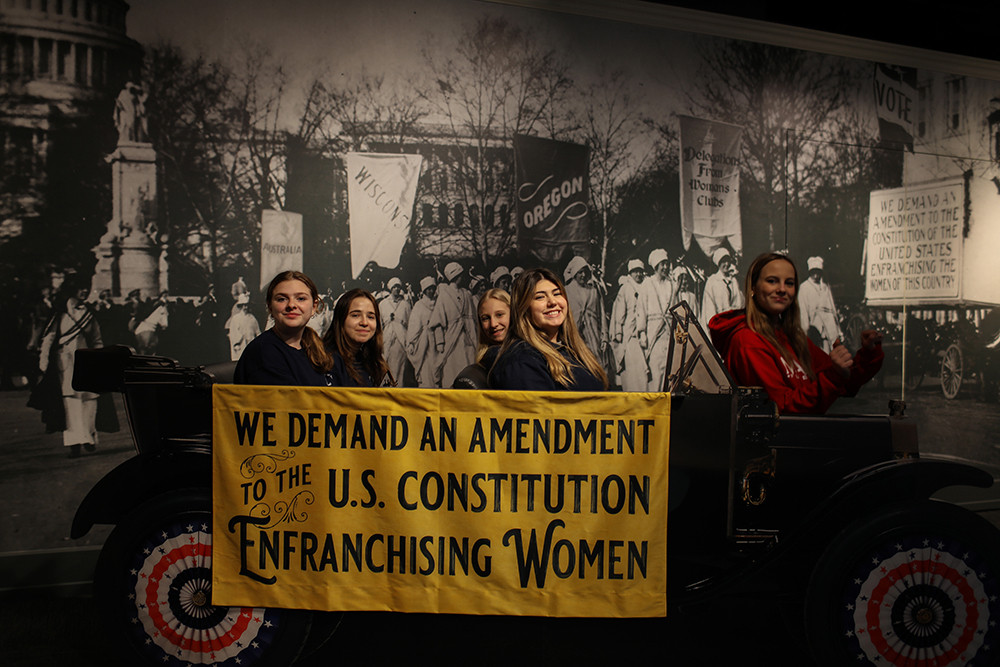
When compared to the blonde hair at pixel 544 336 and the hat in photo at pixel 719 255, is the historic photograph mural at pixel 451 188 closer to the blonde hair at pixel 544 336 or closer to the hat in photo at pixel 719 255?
the hat in photo at pixel 719 255

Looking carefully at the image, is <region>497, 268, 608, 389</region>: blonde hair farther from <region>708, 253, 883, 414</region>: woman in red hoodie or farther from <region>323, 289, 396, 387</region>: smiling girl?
<region>323, 289, 396, 387</region>: smiling girl

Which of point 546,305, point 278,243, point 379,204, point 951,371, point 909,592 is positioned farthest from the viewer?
point 951,371

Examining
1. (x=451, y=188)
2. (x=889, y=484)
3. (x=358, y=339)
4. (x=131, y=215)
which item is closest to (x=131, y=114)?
(x=131, y=215)

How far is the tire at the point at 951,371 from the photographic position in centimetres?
558

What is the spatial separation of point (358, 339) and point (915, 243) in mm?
4724

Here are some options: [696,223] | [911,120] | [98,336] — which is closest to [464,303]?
[696,223]

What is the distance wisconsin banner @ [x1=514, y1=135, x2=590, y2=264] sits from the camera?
4.83 m

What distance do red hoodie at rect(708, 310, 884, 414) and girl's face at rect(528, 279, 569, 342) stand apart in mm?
865

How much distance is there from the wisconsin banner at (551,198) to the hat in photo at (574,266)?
A: 44 millimetres

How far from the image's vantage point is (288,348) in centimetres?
302

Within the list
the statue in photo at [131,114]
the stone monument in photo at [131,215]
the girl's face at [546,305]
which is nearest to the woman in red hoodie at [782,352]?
the girl's face at [546,305]

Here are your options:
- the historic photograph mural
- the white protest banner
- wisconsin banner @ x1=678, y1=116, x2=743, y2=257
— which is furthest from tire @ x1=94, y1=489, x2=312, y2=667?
the white protest banner

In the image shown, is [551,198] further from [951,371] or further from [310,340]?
[951,371]

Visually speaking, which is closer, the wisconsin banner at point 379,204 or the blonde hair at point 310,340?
the blonde hair at point 310,340
